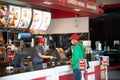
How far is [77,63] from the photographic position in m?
6.53

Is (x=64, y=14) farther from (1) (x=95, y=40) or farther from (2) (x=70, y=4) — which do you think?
(1) (x=95, y=40)

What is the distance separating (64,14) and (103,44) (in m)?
4.53

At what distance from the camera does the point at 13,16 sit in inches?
280

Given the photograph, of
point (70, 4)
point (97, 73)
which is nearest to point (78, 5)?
point (70, 4)

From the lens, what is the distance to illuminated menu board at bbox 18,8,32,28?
7449 millimetres

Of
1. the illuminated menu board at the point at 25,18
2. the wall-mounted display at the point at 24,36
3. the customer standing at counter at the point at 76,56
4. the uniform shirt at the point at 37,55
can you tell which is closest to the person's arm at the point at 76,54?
the customer standing at counter at the point at 76,56

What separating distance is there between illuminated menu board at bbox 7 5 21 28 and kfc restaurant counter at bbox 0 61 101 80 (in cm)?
180

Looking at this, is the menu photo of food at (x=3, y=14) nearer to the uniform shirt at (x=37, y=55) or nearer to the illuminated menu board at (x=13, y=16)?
the illuminated menu board at (x=13, y=16)

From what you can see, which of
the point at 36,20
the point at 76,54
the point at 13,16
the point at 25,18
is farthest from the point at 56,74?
the point at 36,20

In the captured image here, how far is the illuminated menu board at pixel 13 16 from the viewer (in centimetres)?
705

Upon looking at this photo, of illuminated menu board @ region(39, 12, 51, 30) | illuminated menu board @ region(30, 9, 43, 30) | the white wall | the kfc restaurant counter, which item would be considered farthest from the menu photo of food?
the white wall

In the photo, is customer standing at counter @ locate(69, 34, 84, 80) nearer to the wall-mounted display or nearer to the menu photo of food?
the menu photo of food

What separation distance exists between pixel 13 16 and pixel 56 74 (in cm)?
201

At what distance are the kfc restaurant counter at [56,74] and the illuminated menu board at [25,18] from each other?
70.7 inches
